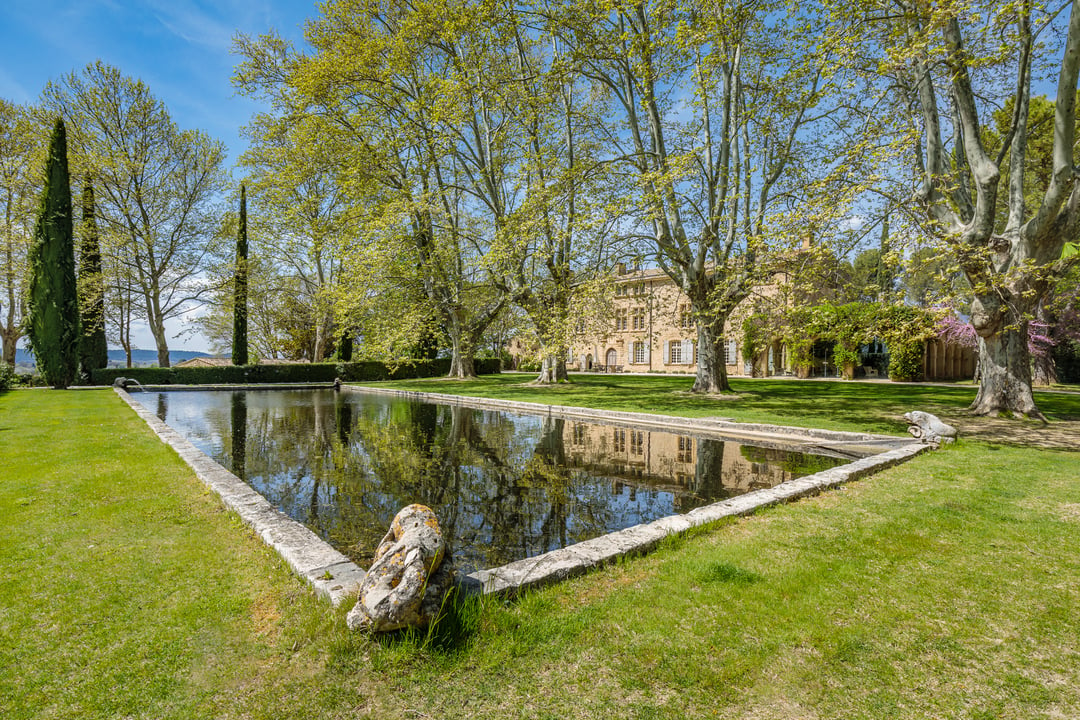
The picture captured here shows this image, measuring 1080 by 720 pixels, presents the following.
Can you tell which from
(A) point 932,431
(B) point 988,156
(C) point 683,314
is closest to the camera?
(A) point 932,431

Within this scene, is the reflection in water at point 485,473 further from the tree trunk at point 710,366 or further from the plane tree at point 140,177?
the plane tree at point 140,177

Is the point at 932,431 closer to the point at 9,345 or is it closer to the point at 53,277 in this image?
the point at 53,277

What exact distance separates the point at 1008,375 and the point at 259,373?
29.2m

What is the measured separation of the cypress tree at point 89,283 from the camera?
21938 millimetres

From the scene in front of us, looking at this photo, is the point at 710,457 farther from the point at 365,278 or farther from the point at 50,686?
the point at 365,278

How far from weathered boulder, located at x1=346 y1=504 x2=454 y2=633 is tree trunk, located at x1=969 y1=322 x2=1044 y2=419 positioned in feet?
39.5

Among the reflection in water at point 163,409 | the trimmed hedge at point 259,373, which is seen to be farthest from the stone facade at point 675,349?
the reflection in water at point 163,409

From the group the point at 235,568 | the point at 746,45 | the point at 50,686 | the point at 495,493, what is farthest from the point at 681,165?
the point at 50,686

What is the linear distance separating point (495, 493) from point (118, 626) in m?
3.63

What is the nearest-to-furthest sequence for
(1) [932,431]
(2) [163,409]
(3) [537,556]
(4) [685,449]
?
1. (3) [537,556]
2. (1) [932,431]
3. (4) [685,449]
4. (2) [163,409]

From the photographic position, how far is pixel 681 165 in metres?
11.4

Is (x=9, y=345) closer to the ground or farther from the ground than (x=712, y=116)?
closer to the ground

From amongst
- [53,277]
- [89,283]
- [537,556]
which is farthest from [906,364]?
[89,283]

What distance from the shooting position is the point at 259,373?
25.8 meters
